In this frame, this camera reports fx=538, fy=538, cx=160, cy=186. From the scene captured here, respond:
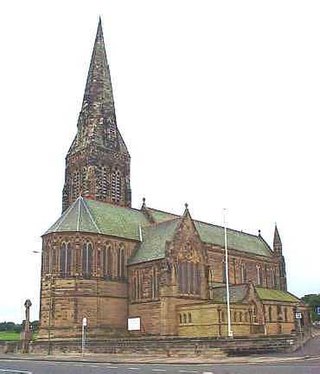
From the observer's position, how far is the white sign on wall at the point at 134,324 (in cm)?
6322

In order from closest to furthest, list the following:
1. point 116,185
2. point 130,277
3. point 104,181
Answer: point 130,277, point 104,181, point 116,185

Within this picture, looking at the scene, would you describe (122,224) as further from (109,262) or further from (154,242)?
(109,262)

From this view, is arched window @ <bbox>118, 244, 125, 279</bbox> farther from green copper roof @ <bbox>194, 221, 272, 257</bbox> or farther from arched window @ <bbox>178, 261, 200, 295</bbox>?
green copper roof @ <bbox>194, 221, 272, 257</bbox>

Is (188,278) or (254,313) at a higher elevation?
(188,278)

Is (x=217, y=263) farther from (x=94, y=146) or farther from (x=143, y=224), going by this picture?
(x=94, y=146)

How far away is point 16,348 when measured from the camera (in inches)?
2256

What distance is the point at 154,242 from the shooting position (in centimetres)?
6769

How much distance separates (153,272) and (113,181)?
20.6 m

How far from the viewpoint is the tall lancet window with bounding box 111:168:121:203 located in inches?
3130

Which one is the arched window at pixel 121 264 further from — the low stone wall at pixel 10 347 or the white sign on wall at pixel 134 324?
the low stone wall at pixel 10 347

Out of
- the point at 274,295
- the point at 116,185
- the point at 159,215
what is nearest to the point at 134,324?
the point at 159,215

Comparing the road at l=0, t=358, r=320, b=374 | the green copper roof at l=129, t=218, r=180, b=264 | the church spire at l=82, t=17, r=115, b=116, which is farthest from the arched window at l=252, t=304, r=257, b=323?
the church spire at l=82, t=17, r=115, b=116

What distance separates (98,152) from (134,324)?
2753 cm

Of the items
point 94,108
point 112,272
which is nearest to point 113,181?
point 94,108
